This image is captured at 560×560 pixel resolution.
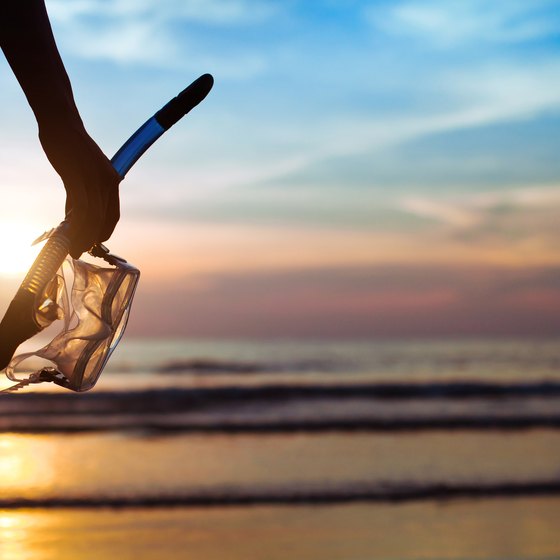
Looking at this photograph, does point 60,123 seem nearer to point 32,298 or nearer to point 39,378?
point 32,298

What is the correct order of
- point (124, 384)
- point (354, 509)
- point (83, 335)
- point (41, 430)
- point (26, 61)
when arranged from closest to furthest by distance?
point (26, 61) < point (83, 335) < point (354, 509) < point (41, 430) < point (124, 384)

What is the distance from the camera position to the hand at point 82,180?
3.12 feet

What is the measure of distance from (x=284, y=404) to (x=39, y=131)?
15.4 meters

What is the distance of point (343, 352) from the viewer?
32.8 m

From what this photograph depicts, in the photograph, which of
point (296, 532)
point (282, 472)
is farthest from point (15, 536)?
point (282, 472)

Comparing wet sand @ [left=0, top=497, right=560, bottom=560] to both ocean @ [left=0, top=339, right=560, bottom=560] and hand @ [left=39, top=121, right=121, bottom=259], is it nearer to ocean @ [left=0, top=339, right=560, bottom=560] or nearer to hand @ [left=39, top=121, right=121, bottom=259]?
ocean @ [left=0, top=339, right=560, bottom=560]

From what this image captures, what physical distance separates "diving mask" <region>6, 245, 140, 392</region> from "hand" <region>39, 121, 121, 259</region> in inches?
2.6

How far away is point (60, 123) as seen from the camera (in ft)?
3.09

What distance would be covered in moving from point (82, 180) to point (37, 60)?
13 centimetres

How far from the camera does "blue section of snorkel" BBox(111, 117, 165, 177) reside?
108 cm

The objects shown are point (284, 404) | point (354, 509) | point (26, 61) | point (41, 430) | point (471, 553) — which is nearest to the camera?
point (26, 61)

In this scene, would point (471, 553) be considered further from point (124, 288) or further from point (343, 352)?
point (343, 352)

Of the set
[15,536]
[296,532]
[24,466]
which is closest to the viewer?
[15,536]

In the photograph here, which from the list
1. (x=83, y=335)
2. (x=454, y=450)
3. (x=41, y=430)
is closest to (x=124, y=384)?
(x=41, y=430)
